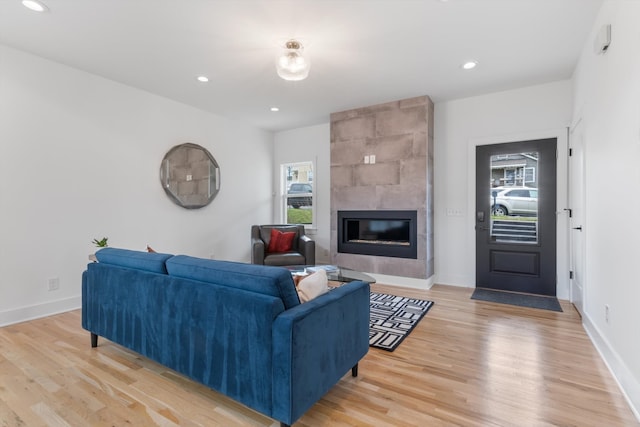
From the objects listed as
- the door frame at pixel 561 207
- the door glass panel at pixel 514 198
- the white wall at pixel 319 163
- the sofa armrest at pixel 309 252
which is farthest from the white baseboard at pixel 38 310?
the door frame at pixel 561 207

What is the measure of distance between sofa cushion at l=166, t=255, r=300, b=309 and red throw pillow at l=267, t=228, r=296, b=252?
121 inches

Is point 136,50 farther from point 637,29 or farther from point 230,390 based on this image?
point 637,29

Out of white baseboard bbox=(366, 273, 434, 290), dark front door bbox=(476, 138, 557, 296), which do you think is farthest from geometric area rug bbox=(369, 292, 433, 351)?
dark front door bbox=(476, 138, 557, 296)

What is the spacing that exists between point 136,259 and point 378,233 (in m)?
3.33

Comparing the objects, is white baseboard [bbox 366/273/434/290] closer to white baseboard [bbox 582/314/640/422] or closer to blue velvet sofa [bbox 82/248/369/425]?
white baseboard [bbox 582/314/640/422]

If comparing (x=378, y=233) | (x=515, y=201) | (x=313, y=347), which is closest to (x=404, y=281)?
(x=378, y=233)

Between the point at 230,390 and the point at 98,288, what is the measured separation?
1.49 meters

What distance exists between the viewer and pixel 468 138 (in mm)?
4309

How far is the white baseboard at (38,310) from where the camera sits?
9.63ft

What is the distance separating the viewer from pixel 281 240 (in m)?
4.94

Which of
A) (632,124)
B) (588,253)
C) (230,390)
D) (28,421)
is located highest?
(632,124)

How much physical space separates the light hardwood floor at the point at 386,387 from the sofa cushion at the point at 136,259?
71cm

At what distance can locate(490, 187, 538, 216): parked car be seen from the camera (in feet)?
12.8

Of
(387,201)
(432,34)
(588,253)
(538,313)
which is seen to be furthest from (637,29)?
(387,201)
